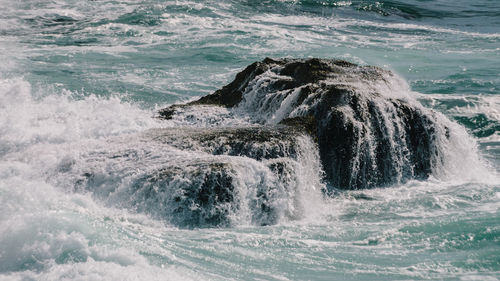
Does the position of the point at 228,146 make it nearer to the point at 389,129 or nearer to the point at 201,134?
the point at 201,134

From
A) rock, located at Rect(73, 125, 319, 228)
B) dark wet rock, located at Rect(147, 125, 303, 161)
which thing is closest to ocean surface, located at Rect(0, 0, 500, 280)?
rock, located at Rect(73, 125, 319, 228)

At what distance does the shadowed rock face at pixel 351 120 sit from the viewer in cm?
924

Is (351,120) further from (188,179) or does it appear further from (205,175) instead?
(188,179)

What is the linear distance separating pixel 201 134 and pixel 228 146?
0.63 meters

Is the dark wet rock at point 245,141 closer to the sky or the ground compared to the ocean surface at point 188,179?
closer to the sky

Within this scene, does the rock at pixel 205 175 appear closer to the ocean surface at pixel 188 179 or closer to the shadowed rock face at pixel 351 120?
the ocean surface at pixel 188 179

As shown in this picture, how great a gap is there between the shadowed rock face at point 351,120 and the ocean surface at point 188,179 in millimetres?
333

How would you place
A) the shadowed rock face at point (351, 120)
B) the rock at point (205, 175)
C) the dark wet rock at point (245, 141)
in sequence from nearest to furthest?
the rock at point (205, 175)
the dark wet rock at point (245, 141)
the shadowed rock face at point (351, 120)

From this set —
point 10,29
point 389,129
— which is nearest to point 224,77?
point 389,129

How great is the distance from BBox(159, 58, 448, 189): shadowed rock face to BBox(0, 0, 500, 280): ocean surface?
33cm

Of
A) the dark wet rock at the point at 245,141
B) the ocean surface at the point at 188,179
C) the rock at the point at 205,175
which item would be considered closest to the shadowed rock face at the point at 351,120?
the ocean surface at the point at 188,179

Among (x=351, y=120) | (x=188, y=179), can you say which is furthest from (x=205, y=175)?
(x=351, y=120)

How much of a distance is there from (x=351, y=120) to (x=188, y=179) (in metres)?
3.11

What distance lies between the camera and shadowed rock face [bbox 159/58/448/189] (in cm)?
924
